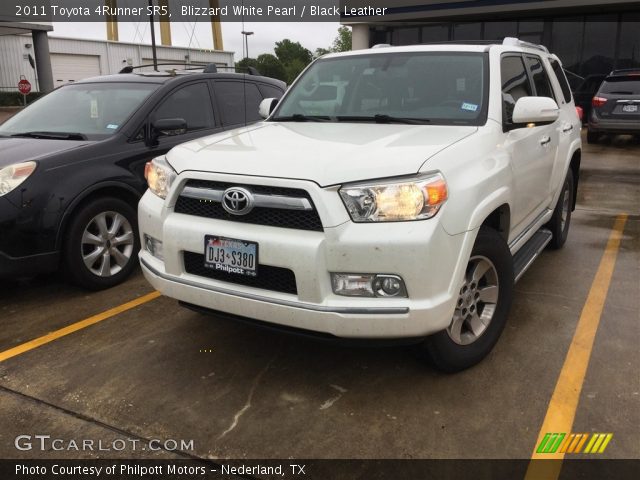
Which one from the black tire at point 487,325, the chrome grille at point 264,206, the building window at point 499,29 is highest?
the building window at point 499,29

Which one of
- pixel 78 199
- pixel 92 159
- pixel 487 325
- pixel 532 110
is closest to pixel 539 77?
pixel 532 110

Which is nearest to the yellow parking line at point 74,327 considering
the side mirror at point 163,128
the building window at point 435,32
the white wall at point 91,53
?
the side mirror at point 163,128

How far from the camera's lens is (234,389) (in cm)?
307

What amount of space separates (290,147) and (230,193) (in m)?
0.46

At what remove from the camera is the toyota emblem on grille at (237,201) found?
110 inches

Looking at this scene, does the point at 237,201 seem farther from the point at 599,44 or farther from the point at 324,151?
the point at 599,44

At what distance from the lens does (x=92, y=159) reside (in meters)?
4.43

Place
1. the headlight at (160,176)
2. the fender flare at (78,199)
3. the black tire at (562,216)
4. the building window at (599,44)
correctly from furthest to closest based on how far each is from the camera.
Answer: the building window at (599,44) < the black tire at (562,216) < the fender flare at (78,199) < the headlight at (160,176)

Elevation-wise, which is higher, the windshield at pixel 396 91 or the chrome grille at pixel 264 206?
the windshield at pixel 396 91

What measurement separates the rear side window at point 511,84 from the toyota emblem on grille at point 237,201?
5.73 feet

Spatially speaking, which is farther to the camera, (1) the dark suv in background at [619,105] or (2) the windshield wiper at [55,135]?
(1) the dark suv in background at [619,105]

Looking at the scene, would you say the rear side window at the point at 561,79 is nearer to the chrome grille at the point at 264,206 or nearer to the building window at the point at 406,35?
the chrome grille at the point at 264,206

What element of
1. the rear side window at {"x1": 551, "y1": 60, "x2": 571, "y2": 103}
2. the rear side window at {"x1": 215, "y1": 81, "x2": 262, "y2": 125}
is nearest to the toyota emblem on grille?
the rear side window at {"x1": 215, "y1": 81, "x2": 262, "y2": 125}

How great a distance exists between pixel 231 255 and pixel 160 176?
0.85 metres
